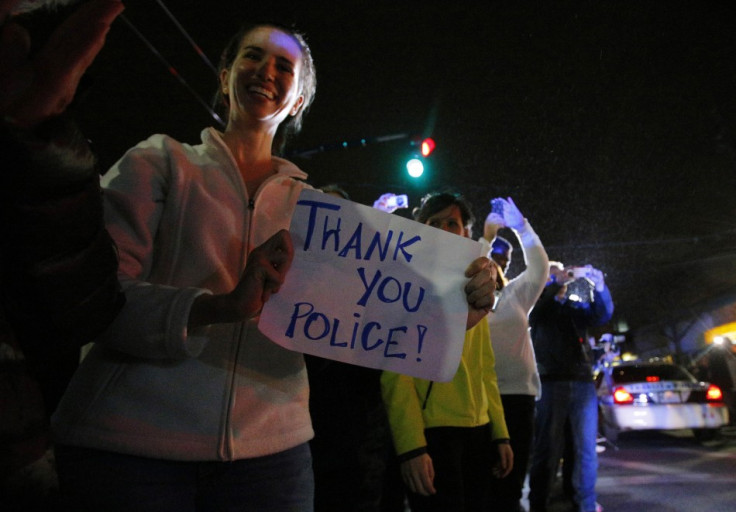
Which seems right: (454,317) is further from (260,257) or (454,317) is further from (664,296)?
(664,296)

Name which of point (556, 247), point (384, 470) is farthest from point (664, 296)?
point (384, 470)

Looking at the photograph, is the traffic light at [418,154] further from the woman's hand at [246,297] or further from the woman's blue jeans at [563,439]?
the woman's hand at [246,297]

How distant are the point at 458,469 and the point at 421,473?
11.8 inches

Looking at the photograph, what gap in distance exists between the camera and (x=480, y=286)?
62.1 inches

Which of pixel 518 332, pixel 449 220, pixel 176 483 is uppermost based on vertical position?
pixel 449 220

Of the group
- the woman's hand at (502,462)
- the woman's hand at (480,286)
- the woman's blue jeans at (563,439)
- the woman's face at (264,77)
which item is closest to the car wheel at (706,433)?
the woman's blue jeans at (563,439)

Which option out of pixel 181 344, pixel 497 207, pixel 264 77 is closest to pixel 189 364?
pixel 181 344

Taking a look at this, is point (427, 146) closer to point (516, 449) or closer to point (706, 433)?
point (516, 449)

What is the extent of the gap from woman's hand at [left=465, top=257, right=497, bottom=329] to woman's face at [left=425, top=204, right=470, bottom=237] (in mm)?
1237

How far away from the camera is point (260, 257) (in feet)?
3.92

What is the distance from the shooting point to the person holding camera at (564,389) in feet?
15.2

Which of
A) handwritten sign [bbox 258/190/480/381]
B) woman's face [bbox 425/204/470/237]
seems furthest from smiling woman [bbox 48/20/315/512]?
woman's face [bbox 425/204/470/237]

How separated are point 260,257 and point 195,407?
38 cm

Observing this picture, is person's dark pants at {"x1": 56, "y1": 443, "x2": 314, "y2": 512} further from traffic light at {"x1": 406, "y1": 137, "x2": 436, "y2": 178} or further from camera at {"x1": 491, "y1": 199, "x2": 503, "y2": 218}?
traffic light at {"x1": 406, "y1": 137, "x2": 436, "y2": 178}
